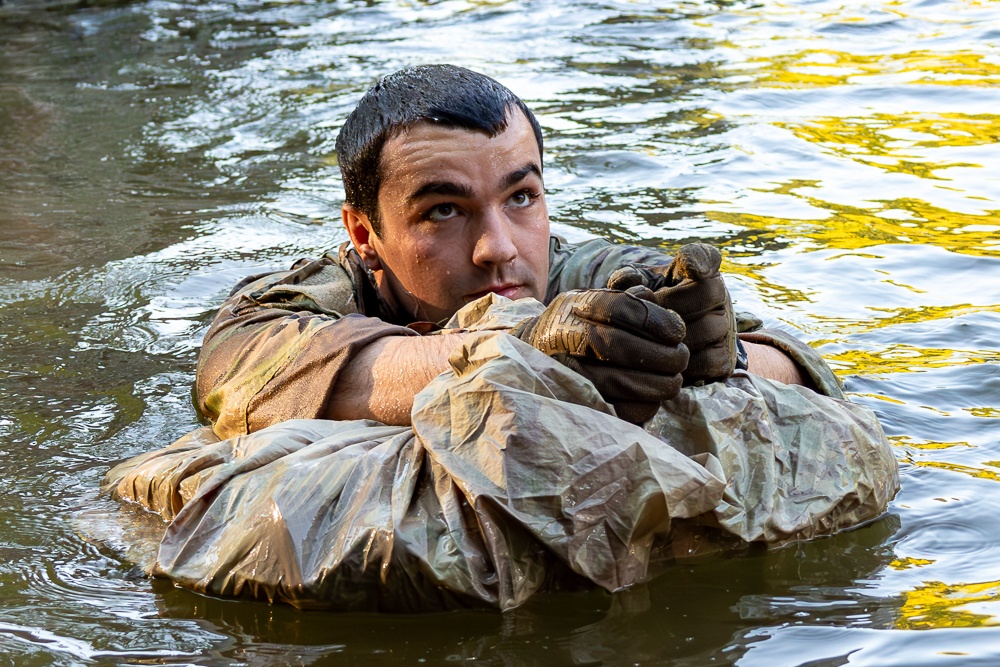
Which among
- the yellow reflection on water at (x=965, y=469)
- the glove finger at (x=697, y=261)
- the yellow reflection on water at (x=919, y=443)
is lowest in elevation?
the yellow reflection on water at (x=919, y=443)

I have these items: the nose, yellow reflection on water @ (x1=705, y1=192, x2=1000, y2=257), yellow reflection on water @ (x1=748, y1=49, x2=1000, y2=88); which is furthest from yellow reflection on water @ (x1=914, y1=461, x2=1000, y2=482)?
yellow reflection on water @ (x1=748, y1=49, x2=1000, y2=88)

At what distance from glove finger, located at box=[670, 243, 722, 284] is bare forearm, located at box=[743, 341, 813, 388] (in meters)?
0.64

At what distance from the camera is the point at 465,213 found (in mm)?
3199

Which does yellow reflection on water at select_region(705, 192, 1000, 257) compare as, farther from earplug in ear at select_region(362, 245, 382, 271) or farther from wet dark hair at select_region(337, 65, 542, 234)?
earplug in ear at select_region(362, 245, 382, 271)

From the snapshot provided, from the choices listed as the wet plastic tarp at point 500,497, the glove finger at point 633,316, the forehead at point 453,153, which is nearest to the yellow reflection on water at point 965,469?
the wet plastic tarp at point 500,497

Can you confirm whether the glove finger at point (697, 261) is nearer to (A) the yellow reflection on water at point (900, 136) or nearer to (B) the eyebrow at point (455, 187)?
(B) the eyebrow at point (455, 187)

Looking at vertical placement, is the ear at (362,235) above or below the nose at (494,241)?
below

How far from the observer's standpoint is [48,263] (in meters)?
5.00

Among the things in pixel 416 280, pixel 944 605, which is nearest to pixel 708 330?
pixel 944 605

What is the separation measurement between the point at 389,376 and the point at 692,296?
757 millimetres

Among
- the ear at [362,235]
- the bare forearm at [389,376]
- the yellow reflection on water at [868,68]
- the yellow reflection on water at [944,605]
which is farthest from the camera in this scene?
the yellow reflection on water at [868,68]

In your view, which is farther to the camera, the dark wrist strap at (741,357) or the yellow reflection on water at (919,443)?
the yellow reflection on water at (919,443)

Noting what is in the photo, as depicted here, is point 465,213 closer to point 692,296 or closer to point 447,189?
point 447,189

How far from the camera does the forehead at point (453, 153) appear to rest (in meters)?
3.16
